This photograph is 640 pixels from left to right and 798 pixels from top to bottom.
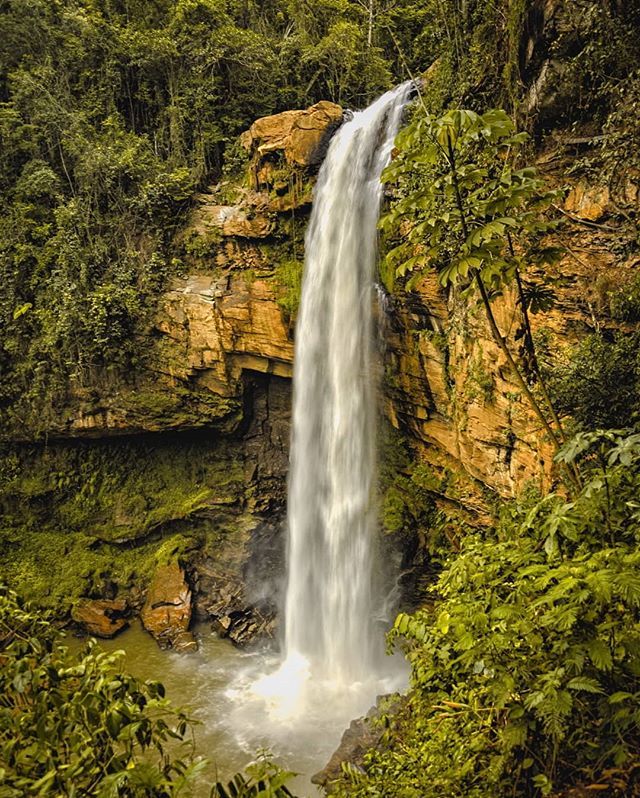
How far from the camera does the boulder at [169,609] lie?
9902 mm

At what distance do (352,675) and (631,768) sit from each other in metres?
7.43

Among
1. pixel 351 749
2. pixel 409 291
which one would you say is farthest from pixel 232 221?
pixel 351 749

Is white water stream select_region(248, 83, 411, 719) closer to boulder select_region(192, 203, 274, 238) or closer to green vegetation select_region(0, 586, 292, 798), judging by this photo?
boulder select_region(192, 203, 274, 238)

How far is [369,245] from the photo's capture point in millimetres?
9094

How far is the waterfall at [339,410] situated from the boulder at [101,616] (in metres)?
3.38

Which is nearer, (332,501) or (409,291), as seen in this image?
(409,291)

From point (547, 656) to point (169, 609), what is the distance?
372 inches

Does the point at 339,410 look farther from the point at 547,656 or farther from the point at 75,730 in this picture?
the point at 75,730

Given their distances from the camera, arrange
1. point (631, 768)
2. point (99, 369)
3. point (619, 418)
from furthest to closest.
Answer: point (99, 369) < point (619, 418) < point (631, 768)

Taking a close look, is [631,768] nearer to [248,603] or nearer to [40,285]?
[248,603]

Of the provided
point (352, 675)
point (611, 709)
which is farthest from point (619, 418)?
point (352, 675)

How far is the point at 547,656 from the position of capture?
7.80 ft

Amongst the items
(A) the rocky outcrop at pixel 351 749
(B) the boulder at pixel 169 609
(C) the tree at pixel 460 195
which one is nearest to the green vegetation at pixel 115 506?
(B) the boulder at pixel 169 609

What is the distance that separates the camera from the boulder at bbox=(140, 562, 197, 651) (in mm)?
9902
